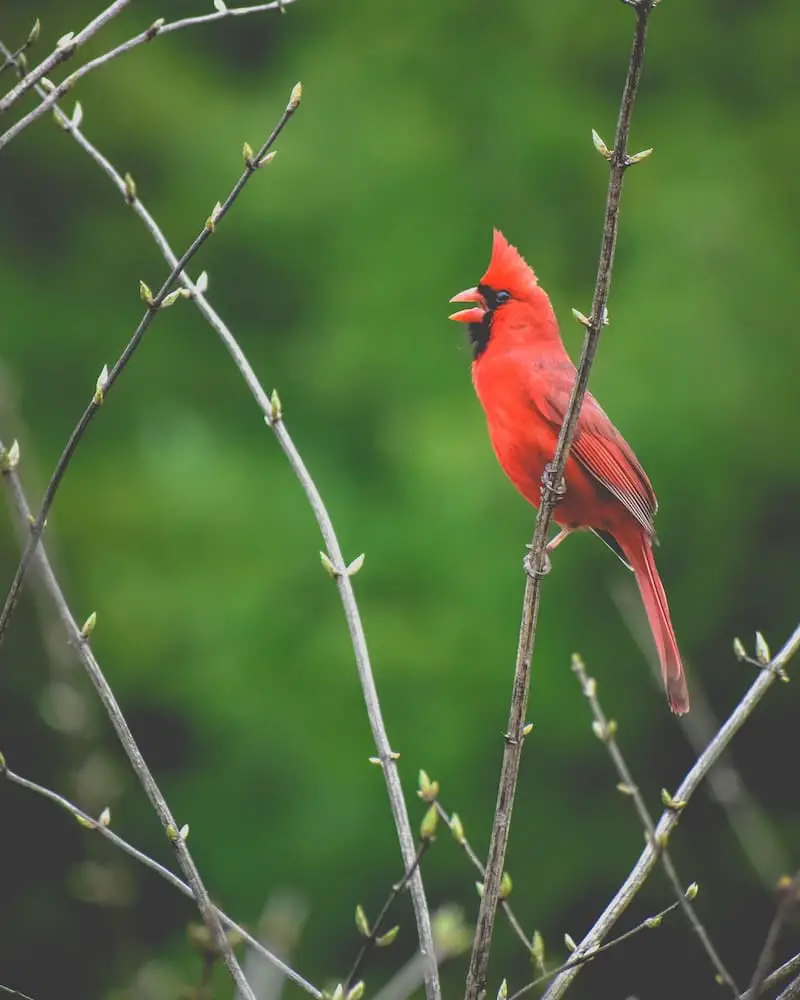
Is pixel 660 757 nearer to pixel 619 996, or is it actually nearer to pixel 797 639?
pixel 619 996

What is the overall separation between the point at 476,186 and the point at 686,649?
2711 mm

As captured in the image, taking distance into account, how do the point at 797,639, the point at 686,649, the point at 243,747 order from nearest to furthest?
the point at 797,639 → the point at 243,747 → the point at 686,649

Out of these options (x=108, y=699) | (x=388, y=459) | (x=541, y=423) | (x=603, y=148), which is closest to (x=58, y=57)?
(x=603, y=148)

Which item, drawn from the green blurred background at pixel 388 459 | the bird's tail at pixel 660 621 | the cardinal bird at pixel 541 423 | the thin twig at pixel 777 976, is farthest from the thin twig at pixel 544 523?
Answer: the green blurred background at pixel 388 459

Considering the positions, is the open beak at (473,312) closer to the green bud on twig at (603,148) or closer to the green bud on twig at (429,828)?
the green bud on twig at (603,148)

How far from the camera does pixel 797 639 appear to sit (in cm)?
188

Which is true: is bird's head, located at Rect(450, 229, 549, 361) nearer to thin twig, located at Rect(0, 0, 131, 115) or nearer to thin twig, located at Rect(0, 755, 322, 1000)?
thin twig, located at Rect(0, 0, 131, 115)

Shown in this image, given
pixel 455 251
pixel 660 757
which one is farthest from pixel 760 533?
pixel 455 251

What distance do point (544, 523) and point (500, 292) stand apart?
1283 mm

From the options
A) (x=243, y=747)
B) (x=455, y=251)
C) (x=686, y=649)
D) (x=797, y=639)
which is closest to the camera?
(x=797, y=639)

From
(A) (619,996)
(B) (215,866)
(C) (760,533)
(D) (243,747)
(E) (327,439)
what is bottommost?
(A) (619,996)

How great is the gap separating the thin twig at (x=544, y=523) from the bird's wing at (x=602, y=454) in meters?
0.99

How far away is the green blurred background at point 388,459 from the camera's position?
19.8 feet

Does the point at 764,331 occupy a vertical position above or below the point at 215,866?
above
